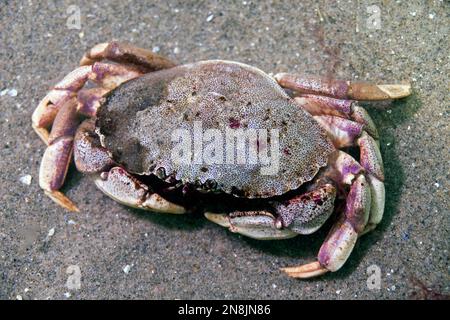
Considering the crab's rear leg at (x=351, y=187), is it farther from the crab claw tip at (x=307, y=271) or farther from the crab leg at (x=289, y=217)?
the crab leg at (x=289, y=217)

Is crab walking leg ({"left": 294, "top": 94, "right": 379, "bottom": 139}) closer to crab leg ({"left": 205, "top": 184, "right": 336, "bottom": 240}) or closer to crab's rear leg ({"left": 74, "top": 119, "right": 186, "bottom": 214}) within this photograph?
crab leg ({"left": 205, "top": 184, "right": 336, "bottom": 240})

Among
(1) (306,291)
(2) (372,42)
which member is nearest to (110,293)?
(1) (306,291)

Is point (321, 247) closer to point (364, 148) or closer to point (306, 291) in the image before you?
point (306, 291)

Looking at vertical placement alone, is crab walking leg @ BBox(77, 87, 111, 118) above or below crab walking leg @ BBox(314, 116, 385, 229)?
above

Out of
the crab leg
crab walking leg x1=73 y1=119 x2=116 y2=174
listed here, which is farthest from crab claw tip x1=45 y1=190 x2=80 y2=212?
the crab leg

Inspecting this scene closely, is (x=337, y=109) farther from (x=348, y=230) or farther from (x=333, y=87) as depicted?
(x=348, y=230)
